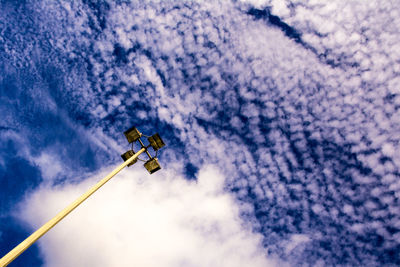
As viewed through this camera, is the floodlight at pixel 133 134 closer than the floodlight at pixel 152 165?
Yes

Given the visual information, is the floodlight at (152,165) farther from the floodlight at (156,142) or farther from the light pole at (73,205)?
the floodlight at (156,142)

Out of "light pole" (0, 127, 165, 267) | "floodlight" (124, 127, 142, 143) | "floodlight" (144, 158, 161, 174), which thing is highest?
"floodlight" (124, 127, 142, 143)

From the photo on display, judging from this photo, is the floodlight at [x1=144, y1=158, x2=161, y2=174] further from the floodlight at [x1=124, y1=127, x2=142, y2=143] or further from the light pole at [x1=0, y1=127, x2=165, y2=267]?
the floodlight at [x1=124, y1=127, x2=142, y2=143]

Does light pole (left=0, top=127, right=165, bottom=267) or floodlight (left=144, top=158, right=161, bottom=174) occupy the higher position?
light pole (left=0, top=127, right=165, bottom=267)

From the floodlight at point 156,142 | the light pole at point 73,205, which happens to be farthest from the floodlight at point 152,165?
the floodlight at point 156,142

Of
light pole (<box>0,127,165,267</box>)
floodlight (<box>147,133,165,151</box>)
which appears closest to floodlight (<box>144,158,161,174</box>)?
light pole (<box>0,127,165,267</box>)

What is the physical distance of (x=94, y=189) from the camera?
3760 millimetres

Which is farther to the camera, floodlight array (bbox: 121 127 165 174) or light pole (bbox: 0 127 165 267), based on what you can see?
floodlight array (bbox: 121 127 165 174)

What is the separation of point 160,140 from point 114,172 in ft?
6.18

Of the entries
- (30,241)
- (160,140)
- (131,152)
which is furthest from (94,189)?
(160,140)

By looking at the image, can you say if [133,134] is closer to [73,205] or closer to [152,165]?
[152,165]

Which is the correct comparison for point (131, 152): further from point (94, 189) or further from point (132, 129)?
point (94, 189)

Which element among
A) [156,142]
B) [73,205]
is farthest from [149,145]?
[73,205]

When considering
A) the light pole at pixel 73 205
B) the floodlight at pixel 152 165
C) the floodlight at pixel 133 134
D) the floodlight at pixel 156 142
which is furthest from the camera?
the floodlight at pixel 152 165
